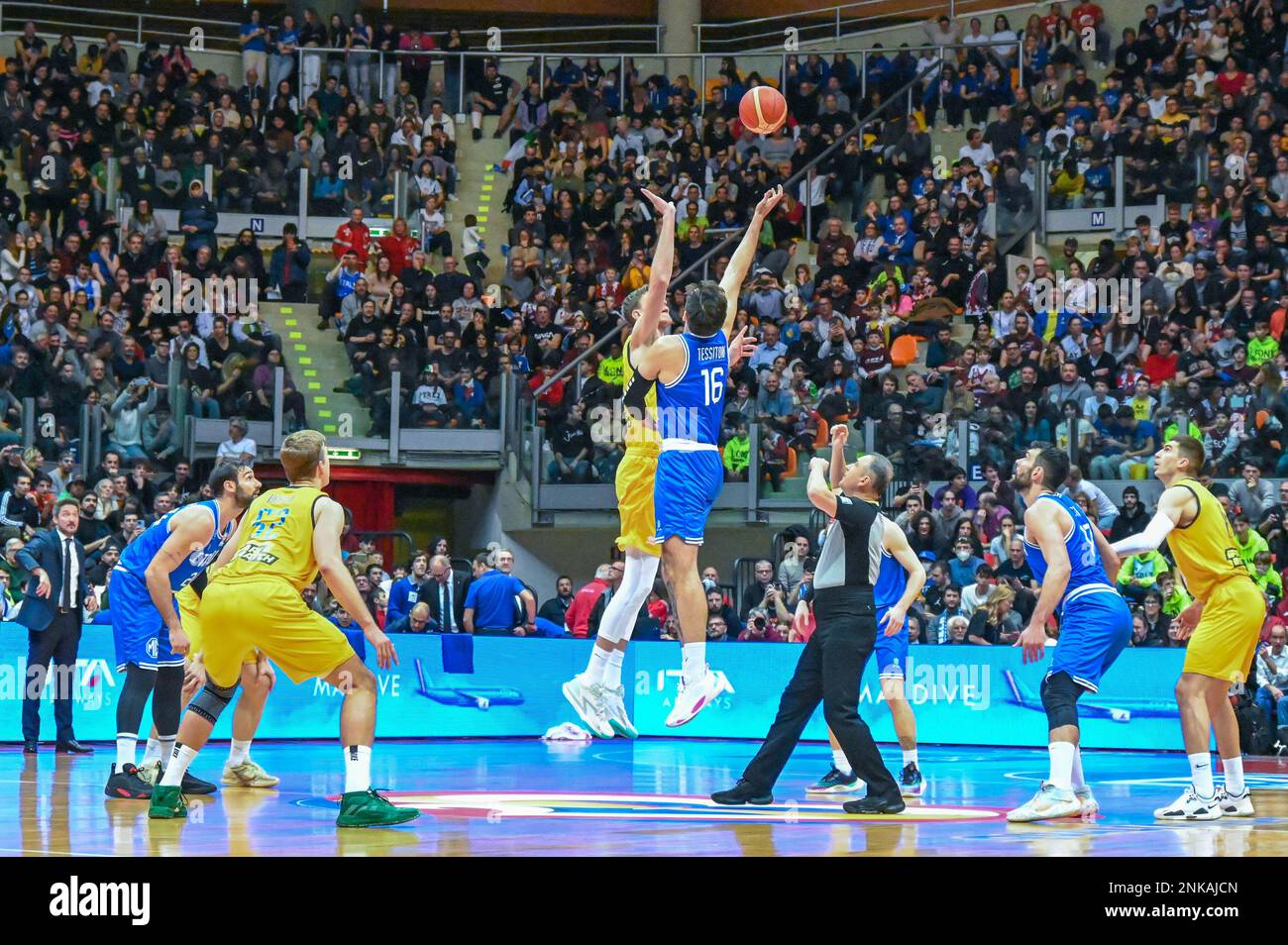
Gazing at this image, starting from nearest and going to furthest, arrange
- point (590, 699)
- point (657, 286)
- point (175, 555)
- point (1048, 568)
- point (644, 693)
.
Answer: point (657, 286)
point (1048, 568)
point (590, 699)
point (175, 555)
point (644, 693)

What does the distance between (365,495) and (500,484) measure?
6.69 feet

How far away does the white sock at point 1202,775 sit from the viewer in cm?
1080

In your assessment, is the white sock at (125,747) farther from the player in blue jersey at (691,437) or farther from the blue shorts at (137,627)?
the player in blue jersey at (691,437)

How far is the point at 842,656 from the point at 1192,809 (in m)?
2.52

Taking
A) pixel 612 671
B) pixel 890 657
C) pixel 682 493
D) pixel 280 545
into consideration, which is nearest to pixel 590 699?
pixel 612 671

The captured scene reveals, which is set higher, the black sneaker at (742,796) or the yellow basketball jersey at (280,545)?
the yellow basketball jersey at (280,545)

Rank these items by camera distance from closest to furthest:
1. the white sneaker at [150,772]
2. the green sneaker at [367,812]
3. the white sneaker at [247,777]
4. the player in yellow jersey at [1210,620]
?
1. the green sneaker at [367,812]
2. the player in yellow jersey at [1210,620]
3. the white sneaker at [150,772]
4. the white sneaker at [247,777]

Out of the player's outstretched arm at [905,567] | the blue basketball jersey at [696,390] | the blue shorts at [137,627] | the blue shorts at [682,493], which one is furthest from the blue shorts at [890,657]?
the blue shorts at [137,627]

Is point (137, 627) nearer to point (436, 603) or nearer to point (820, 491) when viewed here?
point (820, 491)

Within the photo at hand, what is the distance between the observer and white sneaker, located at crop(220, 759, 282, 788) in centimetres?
1211

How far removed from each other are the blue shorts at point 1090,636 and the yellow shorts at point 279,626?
454 cm

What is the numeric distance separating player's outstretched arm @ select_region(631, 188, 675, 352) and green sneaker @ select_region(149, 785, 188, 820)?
3843 mm

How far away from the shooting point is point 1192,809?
34.9ft

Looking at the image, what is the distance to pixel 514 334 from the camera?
24.2 metres
